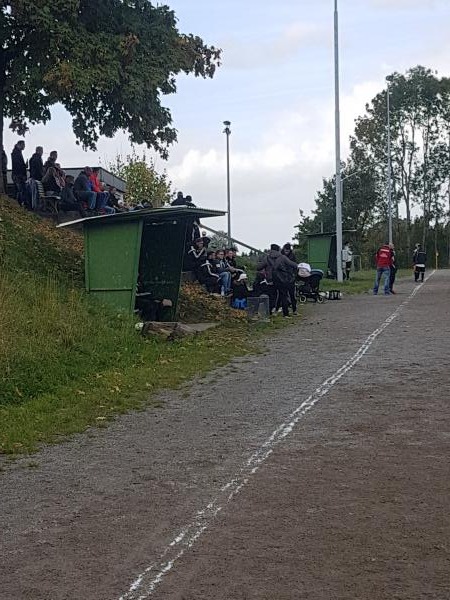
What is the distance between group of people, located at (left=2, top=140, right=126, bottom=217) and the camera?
922 inches

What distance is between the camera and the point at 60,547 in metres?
5.79

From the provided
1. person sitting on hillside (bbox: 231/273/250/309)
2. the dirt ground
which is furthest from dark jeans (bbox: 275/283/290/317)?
the dirt ground

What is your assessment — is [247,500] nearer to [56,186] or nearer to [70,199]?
[70,199]

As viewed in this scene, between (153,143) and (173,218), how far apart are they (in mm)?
9703

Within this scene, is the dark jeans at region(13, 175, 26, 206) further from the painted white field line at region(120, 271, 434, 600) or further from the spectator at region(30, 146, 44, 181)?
the painted white field line at region(120, 271, 434, 600)

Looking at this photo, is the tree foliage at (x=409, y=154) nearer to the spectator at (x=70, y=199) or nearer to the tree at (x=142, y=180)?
the tree at (x=142, y=180)

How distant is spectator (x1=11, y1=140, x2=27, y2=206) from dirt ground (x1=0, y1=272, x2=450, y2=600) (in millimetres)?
13868

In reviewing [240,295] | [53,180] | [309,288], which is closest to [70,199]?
[53,180]

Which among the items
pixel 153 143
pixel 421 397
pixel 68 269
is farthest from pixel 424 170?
pixel 421 397

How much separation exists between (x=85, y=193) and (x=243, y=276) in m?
4.34

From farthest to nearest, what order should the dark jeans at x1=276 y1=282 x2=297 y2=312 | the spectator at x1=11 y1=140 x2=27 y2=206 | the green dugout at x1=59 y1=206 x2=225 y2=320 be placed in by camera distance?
the spectator at x1=11 y1=140 x2=27 y2=206
the dark jeans at x1=276 y1=282 x2=297 y2=312
the green dugout at x1=59 y1=206 x2=225 y2=320

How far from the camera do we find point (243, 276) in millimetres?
23172

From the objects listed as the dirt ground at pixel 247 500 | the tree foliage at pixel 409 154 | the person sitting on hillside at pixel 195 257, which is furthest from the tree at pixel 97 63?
the tree foliage at pixel 409 154

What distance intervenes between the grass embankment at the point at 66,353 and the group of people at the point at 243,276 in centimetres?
142
